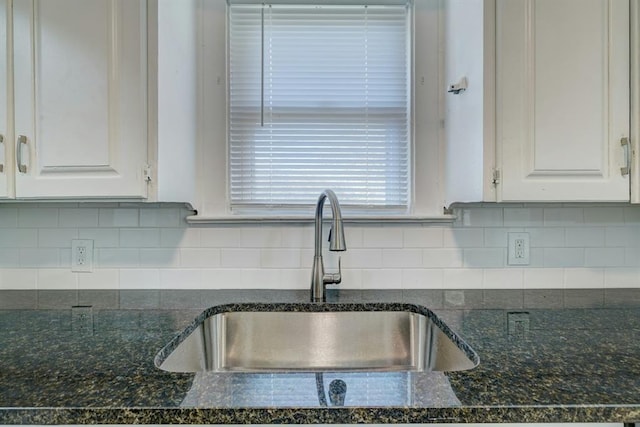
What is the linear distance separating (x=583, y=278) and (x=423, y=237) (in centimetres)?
60

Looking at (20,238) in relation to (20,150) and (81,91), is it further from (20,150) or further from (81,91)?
(81,91)

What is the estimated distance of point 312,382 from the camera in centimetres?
69

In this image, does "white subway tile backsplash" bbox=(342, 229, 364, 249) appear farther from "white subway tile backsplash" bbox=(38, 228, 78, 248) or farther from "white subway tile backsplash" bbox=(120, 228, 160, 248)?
"white subway tile backsplash" bbox=(38, 228, 78, 248)

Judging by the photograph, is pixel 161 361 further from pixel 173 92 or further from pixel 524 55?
pixel 524 55

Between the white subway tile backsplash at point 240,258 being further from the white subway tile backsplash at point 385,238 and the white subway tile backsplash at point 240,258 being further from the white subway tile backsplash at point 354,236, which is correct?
the white subway tile backsplash at point 385,238

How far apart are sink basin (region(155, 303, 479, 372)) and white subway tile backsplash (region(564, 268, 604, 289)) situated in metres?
0.64

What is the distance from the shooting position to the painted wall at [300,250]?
1409 millimetres

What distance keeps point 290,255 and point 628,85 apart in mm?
1175

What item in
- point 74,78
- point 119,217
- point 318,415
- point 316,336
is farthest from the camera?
point 119,217

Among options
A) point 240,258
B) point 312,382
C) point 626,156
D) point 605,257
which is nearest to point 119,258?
point 240,258

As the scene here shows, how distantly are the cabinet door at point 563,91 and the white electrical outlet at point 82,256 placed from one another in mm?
1415

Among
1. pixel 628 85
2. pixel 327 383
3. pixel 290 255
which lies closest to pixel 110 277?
pixel 290 255

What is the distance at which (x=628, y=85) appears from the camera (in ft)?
3.68

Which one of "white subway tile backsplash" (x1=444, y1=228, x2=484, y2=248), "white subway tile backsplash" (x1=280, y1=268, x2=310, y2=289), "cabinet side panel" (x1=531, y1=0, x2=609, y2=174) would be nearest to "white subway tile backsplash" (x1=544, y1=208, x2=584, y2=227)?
"white subway tile backsplash" (x1=444, y1=228, x2=484, y2=248)
